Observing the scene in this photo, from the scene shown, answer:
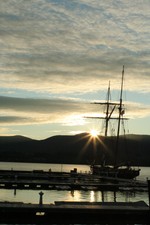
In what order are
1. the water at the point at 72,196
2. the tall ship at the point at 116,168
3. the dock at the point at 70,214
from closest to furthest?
the dock at the point at 70,214 → the water at the point at 72,196 → the tall ship at the point at 116,168

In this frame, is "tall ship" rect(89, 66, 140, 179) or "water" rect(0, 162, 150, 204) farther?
"tall ship" rect(89, 66, 140, 179)

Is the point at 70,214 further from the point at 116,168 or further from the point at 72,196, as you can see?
the point at 116,168

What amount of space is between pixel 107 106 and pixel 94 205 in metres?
106

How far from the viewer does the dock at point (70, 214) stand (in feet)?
109

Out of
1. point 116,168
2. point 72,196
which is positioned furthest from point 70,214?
point 116,168

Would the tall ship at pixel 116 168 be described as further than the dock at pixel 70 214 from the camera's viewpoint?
Yes

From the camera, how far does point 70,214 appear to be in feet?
111

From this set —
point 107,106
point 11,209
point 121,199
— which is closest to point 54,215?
point 11,209

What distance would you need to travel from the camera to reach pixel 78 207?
34.7 metres

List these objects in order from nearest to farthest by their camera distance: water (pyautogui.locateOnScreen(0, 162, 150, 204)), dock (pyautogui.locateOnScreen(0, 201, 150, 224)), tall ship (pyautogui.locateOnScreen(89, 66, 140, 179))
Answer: dock (pyautogui.locateOnScreen(0, 201, 150, 224))
water (pyautogui.locateOnScreen(0, 162, 150, 204))
tall ship (pyautogui.locateOnScreen(89, 66, 140, 179))

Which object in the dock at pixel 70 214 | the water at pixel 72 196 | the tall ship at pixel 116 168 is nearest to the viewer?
the dock at pixel 70 214

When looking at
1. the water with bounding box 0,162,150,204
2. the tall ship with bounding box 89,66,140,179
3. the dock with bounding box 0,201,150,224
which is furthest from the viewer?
the tall ship with bounding box 89,66,140,179

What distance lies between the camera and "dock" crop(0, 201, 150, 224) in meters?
33.1

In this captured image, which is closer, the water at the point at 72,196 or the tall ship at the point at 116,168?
the water at the point at 72,196
